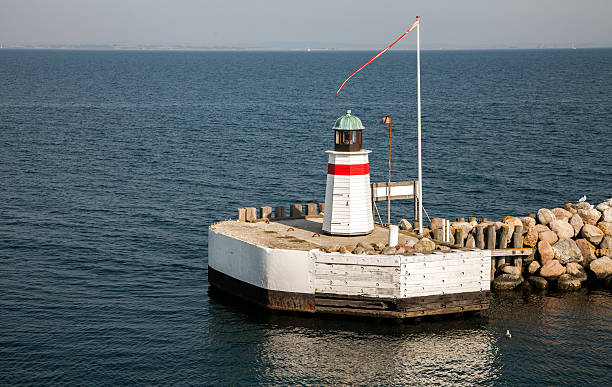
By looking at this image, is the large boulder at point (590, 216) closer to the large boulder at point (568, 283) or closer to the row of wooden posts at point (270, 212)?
the large boulder at point (568, 283)

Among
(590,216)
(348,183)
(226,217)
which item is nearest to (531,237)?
(590,216)

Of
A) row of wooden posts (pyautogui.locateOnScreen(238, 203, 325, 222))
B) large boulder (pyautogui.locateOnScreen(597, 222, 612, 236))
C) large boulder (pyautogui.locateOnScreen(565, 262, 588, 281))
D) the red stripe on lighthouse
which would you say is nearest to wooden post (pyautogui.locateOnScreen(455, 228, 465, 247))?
the red stripe on lighthouse

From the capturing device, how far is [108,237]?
128 ft

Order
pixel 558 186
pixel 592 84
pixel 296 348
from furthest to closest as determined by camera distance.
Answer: pixel 592 84, pixel 558 186, pixel 296 348

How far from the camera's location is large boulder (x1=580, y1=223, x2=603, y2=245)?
107 ft

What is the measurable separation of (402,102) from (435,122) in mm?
27070

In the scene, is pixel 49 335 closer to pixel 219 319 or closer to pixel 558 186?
pixel 219 319

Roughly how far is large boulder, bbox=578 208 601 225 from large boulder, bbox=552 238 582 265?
2.61 meters

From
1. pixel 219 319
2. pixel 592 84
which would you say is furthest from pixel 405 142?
pixel 592 84

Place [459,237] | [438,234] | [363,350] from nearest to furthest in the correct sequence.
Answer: [363,350] → [459,237] → [438,234]

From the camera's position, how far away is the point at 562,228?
32.7 meters

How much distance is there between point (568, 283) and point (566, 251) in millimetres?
1462

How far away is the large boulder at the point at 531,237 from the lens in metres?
31.7

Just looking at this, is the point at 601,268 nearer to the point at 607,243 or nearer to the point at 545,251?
the point at 607,243
